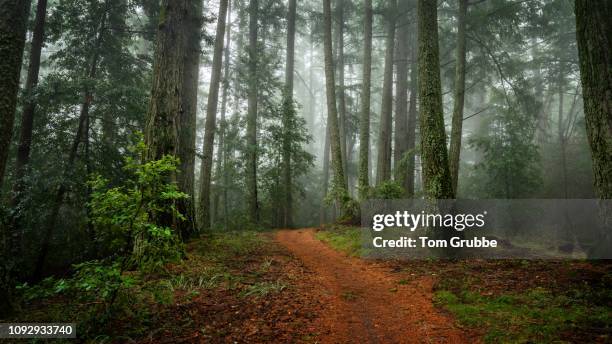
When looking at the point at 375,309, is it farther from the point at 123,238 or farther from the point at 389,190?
the point at 389,190

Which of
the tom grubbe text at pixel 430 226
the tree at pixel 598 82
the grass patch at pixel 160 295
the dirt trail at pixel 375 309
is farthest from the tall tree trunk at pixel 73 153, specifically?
the tree at pixel 598 82

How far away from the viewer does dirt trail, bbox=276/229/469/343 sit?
390 cm

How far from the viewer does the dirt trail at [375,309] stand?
154 inches

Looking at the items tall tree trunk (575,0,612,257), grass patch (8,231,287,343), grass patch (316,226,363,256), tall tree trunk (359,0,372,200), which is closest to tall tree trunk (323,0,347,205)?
tall tree trunk (359,0,372,200)

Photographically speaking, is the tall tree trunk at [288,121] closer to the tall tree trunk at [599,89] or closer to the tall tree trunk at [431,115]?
the tall tree trunk at [431,115]

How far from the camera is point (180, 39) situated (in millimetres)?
7902

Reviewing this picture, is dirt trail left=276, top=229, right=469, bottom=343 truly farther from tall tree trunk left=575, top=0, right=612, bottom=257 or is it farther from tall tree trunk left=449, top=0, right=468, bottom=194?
tall tree trunk left=449, top=0, right=468, bottom=194

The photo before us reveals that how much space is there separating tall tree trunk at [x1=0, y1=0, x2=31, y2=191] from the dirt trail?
18.1ft

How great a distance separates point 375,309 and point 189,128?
26.4 ft

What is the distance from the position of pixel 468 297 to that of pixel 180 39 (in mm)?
8380

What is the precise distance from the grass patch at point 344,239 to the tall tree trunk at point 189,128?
452 centimetres

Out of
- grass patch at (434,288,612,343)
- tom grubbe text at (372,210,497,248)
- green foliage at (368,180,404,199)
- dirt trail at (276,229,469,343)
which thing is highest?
green foliage at (368,180,404,199)

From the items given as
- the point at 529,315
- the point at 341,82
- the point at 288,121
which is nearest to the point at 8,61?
the point at 529,315

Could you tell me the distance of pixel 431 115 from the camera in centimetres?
773
